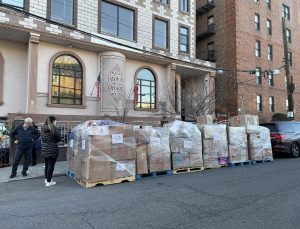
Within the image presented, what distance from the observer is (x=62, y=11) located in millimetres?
15914

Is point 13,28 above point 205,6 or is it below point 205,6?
below

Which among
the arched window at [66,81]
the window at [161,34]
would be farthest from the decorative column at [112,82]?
the window at [161,34]

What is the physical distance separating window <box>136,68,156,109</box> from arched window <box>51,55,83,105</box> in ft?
13.6

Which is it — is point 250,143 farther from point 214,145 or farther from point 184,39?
point 184,39

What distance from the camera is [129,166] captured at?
805cm

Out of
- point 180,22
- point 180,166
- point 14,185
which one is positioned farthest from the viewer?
point 180,22

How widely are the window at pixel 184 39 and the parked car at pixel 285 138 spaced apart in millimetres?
9719

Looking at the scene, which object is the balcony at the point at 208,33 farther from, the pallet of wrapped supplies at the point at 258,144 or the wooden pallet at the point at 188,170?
the wooden pallet at the point at 188,170

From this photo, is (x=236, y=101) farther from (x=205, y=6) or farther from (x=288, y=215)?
(x=288, y=215)

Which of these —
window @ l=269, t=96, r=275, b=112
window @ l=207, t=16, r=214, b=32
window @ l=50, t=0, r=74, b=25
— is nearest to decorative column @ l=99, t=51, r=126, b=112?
window @ l=50, t=0, r=74, b=25

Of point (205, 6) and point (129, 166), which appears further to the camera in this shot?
point (205, 6)

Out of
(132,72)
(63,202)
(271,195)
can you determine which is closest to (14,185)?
(63,202)

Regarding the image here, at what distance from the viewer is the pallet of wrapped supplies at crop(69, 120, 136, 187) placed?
7455 mm

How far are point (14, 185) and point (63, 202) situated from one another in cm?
269
